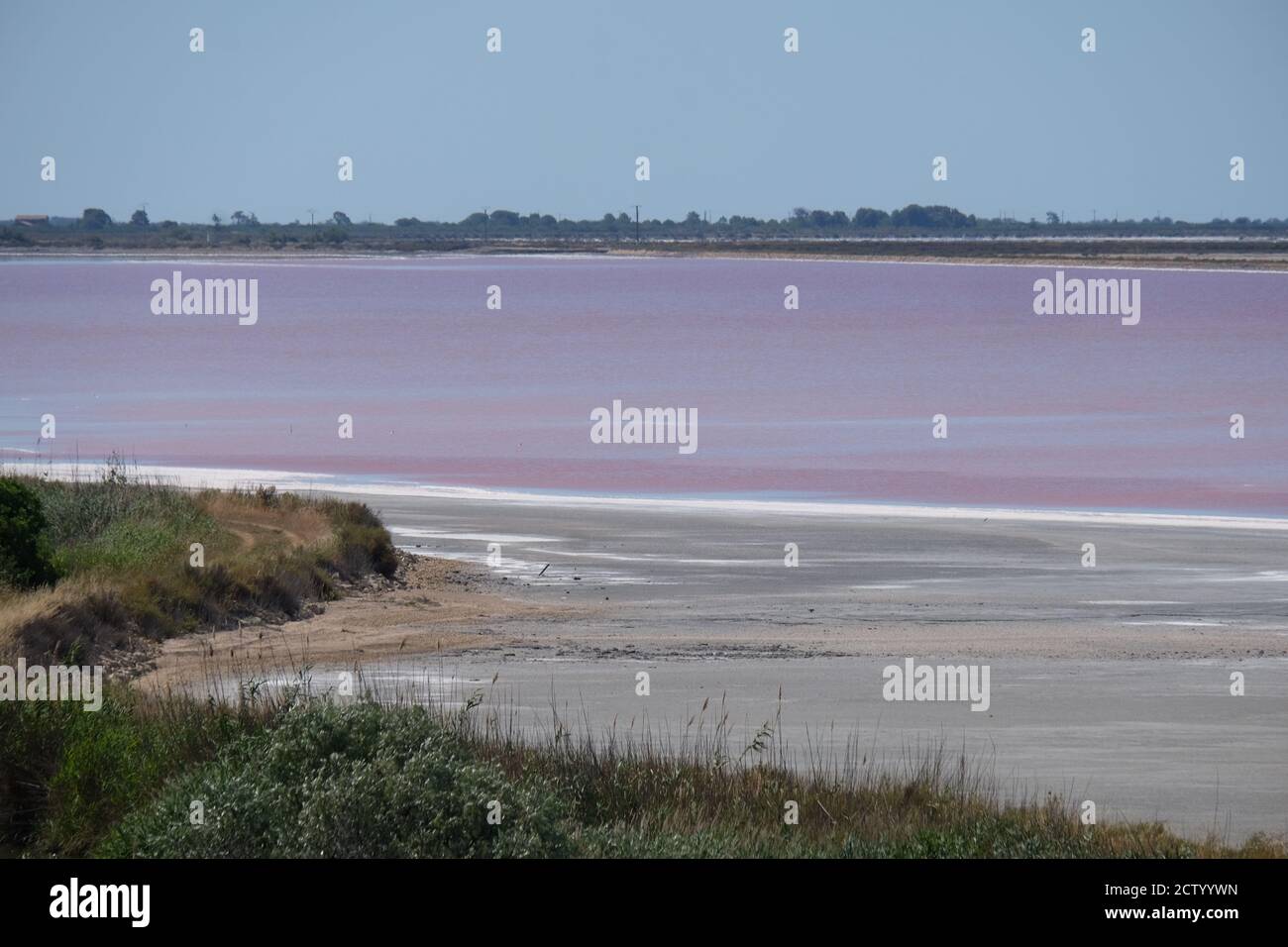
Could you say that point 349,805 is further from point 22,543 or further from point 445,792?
point 22,543

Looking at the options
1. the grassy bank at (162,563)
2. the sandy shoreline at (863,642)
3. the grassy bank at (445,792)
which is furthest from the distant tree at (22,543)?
the grassy bank at (445,792)

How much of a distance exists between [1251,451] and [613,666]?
27.7m

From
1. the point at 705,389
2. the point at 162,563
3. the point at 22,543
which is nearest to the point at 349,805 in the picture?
the point at 22,543

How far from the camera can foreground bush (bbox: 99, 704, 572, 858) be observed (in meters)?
6.77

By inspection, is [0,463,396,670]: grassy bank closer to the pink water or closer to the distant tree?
the distant tree

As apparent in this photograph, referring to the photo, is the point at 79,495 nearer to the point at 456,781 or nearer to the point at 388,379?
the point at 456,781

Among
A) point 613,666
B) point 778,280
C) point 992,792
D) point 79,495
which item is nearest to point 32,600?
point 613,666

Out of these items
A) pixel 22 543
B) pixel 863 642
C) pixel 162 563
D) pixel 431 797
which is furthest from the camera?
pixel 162 563

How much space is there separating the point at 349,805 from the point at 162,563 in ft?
31.3

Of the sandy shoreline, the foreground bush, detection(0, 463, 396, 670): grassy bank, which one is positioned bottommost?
the sandy shoreline

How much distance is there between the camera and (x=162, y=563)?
15.7m

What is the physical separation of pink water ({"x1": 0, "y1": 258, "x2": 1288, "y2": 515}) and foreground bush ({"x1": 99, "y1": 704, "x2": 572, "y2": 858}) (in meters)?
21.5

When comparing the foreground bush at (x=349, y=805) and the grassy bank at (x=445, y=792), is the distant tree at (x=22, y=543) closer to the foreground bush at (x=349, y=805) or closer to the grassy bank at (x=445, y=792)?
the grassy bank at (x=445, y=792)

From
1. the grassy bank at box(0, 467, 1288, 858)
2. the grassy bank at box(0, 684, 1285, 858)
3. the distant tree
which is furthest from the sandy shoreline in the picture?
the distant tree
